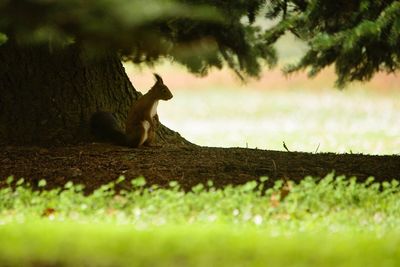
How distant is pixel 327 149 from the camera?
1279 centimetres

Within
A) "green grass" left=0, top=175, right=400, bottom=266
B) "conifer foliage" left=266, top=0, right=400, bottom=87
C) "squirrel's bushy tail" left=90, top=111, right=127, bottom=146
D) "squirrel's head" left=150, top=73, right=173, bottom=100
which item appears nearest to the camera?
"green grass" left=0, top=175, right=400, bottom=266

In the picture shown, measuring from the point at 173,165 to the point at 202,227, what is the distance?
260 cm

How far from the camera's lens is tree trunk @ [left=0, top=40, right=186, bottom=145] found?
8227mm

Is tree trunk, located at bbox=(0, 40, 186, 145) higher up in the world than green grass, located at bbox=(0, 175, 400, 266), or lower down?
higher up

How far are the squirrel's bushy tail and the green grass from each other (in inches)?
68.5

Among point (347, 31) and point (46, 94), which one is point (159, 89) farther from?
point (347, 31)

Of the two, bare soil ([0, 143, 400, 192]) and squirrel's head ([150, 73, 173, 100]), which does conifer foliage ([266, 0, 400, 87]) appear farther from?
squirrel's head ([150, 73, 173, 100])

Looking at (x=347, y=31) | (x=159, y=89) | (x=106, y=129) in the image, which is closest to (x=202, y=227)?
(x=347, y=31)

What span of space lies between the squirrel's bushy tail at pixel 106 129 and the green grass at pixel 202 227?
174cm

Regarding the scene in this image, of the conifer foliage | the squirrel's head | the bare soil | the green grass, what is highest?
the conifer foliage

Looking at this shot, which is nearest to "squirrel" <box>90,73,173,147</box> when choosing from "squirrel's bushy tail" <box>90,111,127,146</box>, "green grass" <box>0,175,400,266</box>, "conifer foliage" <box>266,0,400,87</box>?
"squirrel's bushy tail" <box>90,111,127,146</box>

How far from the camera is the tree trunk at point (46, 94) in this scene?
27.0 ft

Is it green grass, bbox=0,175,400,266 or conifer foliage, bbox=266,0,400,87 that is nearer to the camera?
green grass, bbox=0,175,400,266

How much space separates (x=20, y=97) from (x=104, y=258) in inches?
176
